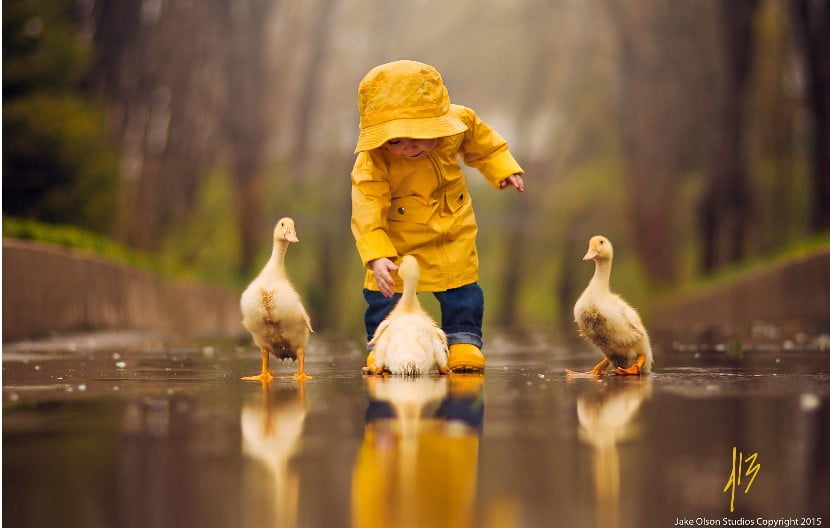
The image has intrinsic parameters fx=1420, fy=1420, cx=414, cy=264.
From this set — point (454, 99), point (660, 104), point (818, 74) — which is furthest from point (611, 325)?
point (454, 99)

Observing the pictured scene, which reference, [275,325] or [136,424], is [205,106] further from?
[136,424]

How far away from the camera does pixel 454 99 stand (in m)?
49.9

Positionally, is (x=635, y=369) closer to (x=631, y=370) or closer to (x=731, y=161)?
(x=631, y=370)

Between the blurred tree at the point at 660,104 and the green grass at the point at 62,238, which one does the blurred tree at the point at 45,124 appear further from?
the blurred tree at the point at 660,104

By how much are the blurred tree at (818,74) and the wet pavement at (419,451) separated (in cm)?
1264

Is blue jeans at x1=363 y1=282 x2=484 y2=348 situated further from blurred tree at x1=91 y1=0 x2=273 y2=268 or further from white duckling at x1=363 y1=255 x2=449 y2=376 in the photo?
blurred tree at x1=91 y1=0 x2=273 y2=268

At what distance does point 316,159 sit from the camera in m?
46.4

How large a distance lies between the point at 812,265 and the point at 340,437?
12621mm

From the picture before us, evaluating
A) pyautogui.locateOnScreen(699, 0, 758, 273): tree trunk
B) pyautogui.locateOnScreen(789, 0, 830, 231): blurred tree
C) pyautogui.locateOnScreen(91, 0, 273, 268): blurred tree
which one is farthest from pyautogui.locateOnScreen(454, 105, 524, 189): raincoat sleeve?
pyautogui.locateOnScreen(699, 0, 758, 273): tree trunk

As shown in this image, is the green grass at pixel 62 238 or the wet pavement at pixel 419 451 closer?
the wet pavement at pixel 419 451

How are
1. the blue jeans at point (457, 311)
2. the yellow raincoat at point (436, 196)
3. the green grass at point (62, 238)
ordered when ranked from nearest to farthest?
the yellow raincoat at point (436, 196)
the blue jeans at point (457, 311)
the green grass at point (62, 238)
